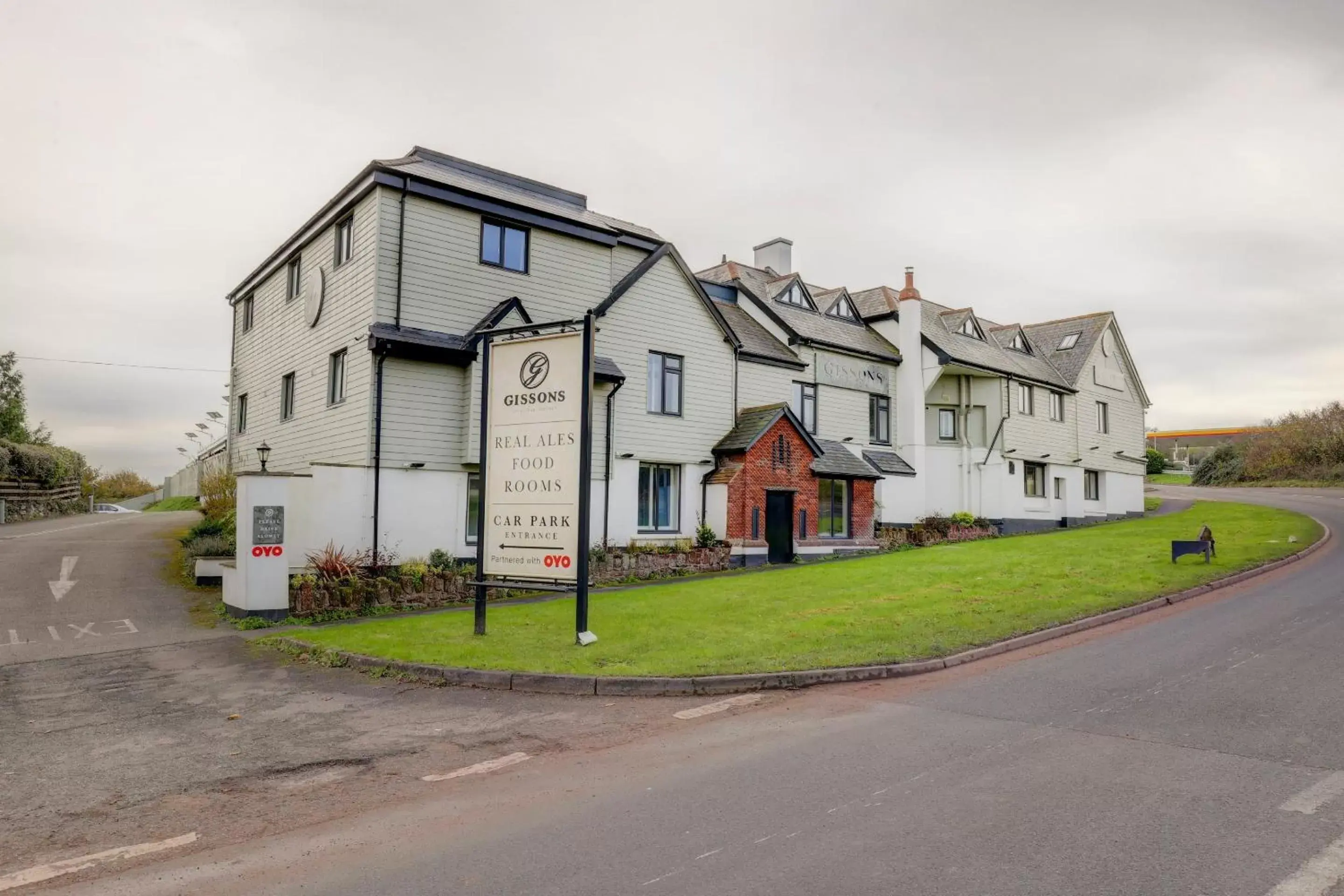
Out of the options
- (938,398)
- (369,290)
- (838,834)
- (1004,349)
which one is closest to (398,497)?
(369,290)

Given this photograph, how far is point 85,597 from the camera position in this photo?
51.8 ft

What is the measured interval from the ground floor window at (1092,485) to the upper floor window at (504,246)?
3068cm

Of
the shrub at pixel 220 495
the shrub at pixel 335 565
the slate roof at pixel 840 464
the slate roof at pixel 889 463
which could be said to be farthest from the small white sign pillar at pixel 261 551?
the slate roof at pixel 889 463

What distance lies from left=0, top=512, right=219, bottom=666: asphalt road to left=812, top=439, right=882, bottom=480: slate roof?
17.4m

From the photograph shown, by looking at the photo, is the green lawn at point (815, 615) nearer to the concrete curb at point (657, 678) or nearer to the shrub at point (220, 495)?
the concrete curb at point (657, 678)

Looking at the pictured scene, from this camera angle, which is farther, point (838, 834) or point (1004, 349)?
point (1004, 349)

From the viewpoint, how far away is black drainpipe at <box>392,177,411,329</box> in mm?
17859

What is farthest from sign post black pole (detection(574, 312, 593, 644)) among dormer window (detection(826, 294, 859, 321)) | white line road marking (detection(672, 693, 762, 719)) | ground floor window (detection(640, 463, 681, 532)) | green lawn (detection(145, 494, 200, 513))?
green lawn (detection(145, 494, 200, 513))

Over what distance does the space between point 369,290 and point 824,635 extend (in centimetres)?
1237

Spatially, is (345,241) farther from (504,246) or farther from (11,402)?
(11,402)

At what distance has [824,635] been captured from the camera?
11.7 metres

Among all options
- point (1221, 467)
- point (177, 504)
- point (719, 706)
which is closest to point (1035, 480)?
point (719, 706)

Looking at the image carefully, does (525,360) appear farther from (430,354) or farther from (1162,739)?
(1162,739)

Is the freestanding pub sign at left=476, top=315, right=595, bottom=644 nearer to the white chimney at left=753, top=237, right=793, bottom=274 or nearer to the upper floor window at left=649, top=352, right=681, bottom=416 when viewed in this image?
the upper floor window at left=649, top=352, right=681, bottom=416
